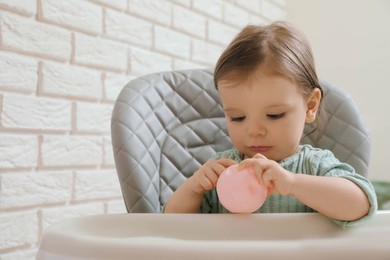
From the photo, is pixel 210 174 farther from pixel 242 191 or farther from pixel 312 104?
pixel 312 104

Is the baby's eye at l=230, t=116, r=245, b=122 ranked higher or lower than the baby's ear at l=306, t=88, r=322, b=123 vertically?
lower

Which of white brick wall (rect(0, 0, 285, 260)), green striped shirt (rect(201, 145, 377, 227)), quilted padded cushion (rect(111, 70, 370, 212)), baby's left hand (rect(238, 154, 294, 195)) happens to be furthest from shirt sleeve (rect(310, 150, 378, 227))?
white brick wall (rect(0, 0, 285, 260))

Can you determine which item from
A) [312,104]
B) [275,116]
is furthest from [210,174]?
[312,104]

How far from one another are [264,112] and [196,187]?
0.56 feet

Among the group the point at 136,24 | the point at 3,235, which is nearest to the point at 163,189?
the point at 3,235

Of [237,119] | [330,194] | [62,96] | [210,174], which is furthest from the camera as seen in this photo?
[62,96]

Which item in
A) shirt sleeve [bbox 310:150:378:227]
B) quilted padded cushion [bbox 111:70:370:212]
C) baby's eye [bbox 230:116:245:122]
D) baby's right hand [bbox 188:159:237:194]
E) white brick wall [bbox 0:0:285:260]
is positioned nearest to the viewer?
shirt sleeve [bbox 310:150:378:227]

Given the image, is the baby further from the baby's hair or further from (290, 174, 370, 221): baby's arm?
(290, 174, 370, 221): baby's arm

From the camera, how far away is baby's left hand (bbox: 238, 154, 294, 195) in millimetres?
730

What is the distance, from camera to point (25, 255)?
4.65 ft

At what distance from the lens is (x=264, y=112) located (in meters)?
0.92

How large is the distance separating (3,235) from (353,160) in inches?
34.0

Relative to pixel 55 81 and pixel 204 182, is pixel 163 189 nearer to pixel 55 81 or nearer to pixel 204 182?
pixel 204 182

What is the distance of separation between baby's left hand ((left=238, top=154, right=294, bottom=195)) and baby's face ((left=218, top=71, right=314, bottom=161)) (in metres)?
0.19
